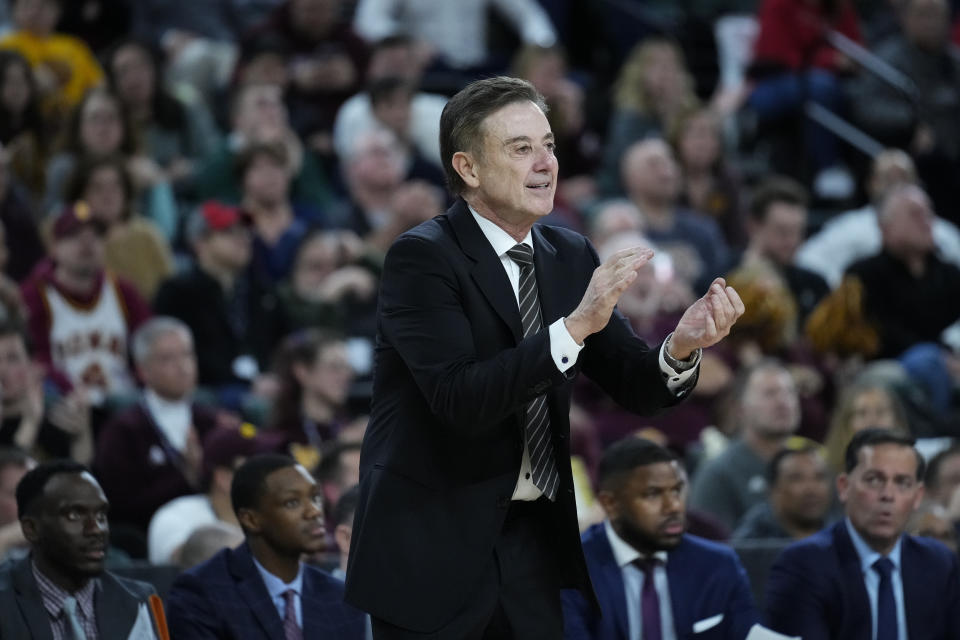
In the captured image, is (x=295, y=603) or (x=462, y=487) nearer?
(x=462, y=487)

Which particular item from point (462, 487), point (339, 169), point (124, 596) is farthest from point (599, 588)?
point (339, 169)

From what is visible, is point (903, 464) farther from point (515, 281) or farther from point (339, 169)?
point (339, 169)

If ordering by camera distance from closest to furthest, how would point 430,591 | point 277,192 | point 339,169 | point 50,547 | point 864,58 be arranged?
1. point 430,591
2. point 50,547
3. point 277,192
4. point 339,169
5. point 864,58

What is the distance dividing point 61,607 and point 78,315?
145 inches

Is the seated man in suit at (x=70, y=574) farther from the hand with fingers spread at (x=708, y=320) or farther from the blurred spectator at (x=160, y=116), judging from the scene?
the blurred spectator at (x=160, y=116)

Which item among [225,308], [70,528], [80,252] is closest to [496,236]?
[70,528]

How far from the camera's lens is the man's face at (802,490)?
694 cm

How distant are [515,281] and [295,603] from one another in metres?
2.04

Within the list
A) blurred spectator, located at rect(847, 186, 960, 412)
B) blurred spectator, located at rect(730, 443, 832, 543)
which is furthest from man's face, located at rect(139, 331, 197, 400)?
blurred spectator, located at rect(847, 186, 960, 412)

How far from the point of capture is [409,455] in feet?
10.9

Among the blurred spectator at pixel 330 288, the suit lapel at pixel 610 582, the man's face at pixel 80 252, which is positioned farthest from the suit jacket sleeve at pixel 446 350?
the blurred spectator at pixel 330 288

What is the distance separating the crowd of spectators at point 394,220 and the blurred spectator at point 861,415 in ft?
0.06

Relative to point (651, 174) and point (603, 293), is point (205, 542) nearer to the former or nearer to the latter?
point (603, 293)

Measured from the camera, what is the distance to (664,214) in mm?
10125
